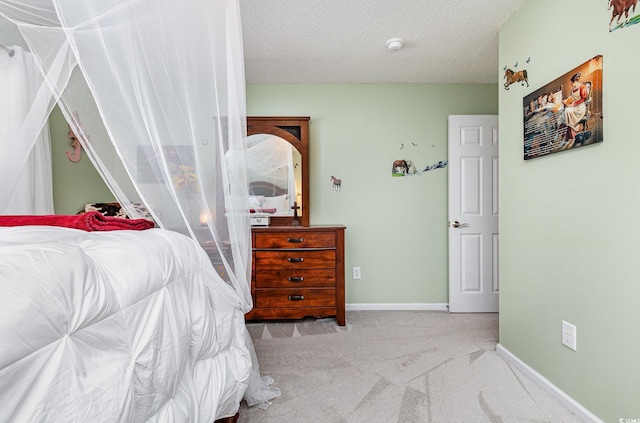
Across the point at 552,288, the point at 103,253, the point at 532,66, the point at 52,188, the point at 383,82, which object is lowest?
the point at 552,288

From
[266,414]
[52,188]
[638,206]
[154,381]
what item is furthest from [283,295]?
[638,206]

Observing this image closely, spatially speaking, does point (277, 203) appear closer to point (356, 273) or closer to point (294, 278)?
point (294, 278)

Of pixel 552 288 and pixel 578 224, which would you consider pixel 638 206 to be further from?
pixel 552 288

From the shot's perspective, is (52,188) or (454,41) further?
(454,41)

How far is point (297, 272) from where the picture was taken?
308cm

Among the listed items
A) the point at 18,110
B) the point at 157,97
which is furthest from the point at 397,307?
the point at 18,110

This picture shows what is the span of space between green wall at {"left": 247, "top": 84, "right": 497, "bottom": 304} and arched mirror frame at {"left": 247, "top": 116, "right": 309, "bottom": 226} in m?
0.12

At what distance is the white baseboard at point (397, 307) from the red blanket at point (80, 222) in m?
2.60

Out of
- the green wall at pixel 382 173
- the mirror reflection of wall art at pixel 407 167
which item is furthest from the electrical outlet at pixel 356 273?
the mirror reflection of wall art at pixel 407 167

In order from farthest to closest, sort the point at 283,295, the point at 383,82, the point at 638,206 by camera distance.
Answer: the point at 383,82 → the point at 283,295 → the point at 638,206

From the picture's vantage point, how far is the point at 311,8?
2.21m

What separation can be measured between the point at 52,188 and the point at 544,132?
2824 millimetres

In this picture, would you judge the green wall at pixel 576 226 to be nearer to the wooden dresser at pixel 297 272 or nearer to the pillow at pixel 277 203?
the wooden dresser at pixel 297 272

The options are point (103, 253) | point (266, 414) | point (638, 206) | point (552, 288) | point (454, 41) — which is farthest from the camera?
point (454, 41)
